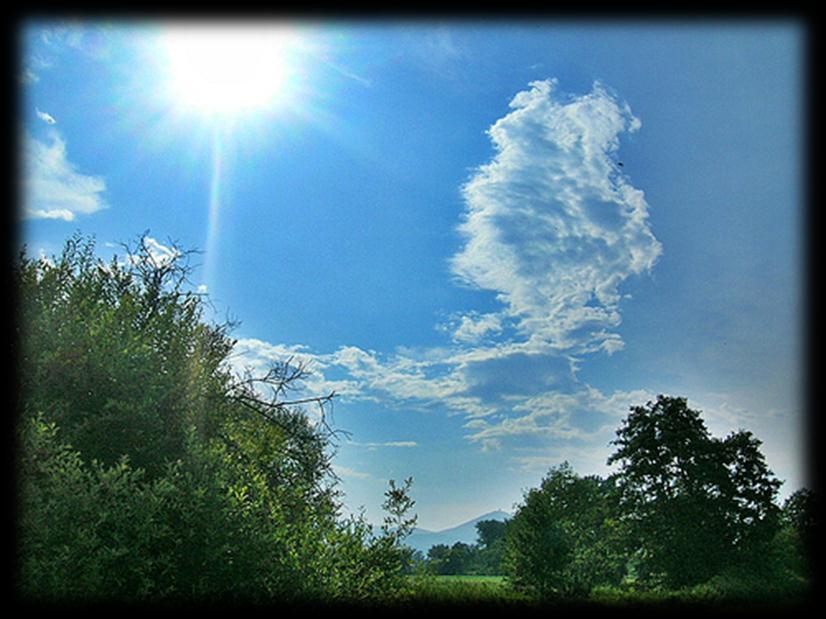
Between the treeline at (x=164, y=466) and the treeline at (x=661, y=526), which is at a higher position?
the treeline at (x=164, y=466)

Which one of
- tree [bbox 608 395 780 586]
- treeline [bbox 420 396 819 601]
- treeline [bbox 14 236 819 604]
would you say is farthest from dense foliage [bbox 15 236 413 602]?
tree [bbox 608 395 780 586]

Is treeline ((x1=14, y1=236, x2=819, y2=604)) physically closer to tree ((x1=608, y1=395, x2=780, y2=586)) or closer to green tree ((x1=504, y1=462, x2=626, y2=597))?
green tree ((x1=504, y1=462, x2=626, y2=597))

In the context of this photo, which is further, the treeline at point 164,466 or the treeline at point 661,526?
the treeline at point 661,526

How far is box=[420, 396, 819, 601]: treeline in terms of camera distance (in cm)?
1518

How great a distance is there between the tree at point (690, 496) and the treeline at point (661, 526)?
3 centimetres

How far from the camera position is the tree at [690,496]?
15.6 metres

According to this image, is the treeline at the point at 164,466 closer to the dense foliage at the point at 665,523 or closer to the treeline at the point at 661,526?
the treeline at the point at 661,526

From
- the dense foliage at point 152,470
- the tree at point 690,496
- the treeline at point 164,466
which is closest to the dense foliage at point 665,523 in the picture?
the tree at point 690,496

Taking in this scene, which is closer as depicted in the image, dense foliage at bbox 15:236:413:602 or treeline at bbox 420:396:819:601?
dense foliage at bbox 15:236:413:602

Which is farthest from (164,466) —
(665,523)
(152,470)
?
(665,523)

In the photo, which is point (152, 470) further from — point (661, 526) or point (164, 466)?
point (661, 526)

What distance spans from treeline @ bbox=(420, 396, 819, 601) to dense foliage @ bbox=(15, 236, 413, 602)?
1006 centimetres

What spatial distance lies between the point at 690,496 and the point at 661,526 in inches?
46.9

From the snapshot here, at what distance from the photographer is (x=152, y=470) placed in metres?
4.32
